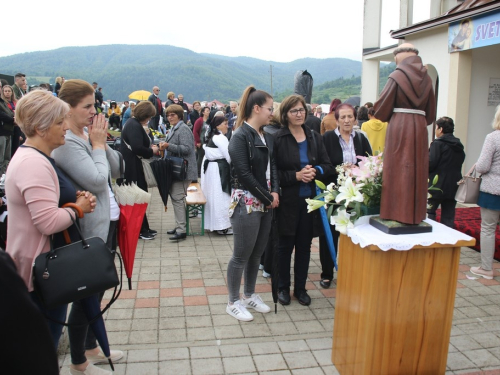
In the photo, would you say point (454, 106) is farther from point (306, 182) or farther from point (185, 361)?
point (185, 361)

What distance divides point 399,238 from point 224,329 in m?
1.90

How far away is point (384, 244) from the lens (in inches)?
107

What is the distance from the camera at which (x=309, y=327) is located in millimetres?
3998

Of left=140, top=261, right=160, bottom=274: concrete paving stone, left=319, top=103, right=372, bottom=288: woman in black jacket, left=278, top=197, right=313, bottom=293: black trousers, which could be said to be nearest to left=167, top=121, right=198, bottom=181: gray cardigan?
left=140, top=261, right=160, bottom=274: concrete paving stone

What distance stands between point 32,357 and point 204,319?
2947 millimetres

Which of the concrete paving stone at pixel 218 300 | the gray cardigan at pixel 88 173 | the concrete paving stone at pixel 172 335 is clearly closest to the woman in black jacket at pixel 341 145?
the concrete paving stone at pixel 218 300

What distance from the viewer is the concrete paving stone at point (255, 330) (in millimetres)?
3852

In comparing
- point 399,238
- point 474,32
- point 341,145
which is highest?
point 474,32

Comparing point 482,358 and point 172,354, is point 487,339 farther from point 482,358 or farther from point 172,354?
point 172,354

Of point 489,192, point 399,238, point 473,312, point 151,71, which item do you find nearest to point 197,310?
point 399,238

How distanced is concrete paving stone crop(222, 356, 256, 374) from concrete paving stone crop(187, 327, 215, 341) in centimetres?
38

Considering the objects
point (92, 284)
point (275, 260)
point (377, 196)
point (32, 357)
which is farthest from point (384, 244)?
point (32, 357)

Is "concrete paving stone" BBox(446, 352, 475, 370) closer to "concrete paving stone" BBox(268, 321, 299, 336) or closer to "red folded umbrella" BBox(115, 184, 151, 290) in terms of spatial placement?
"concrete paving stone" BBox(268, 321, 299, 336)

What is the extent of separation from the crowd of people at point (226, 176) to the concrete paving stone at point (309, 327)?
1.24 ft
